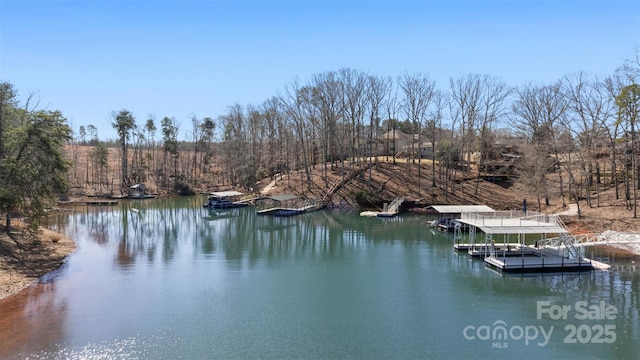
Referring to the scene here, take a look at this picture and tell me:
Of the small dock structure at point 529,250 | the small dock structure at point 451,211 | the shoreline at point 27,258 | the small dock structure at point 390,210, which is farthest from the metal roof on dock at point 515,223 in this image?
the shoreline at point 27,258

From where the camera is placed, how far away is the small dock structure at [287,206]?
2355 inches

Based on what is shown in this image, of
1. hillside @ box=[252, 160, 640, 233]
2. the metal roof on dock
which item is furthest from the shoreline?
hillside @ box=[252, 160, 640, 233]

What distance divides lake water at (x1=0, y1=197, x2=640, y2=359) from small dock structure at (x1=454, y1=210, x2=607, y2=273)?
927 mm

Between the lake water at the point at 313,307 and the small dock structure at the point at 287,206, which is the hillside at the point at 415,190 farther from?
the lake water at the point at 313,307

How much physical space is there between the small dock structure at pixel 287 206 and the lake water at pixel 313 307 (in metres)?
20.4

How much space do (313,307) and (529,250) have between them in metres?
18.0

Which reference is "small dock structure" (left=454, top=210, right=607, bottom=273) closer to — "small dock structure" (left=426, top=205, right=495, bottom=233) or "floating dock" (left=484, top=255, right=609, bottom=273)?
"floating dock" (left=484, top=255, right=609, bottom=273)

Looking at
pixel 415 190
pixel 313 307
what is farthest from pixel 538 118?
pixel 313 307

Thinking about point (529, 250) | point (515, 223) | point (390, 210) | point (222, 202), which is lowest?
point (529, 250)

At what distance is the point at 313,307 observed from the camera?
22984 millimetres

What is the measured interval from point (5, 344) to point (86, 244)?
2272 centimetres

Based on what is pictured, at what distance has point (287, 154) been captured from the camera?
9031 cm

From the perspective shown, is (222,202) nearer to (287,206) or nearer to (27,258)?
(287,206)

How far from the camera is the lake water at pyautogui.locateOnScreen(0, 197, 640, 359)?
18.2 m
